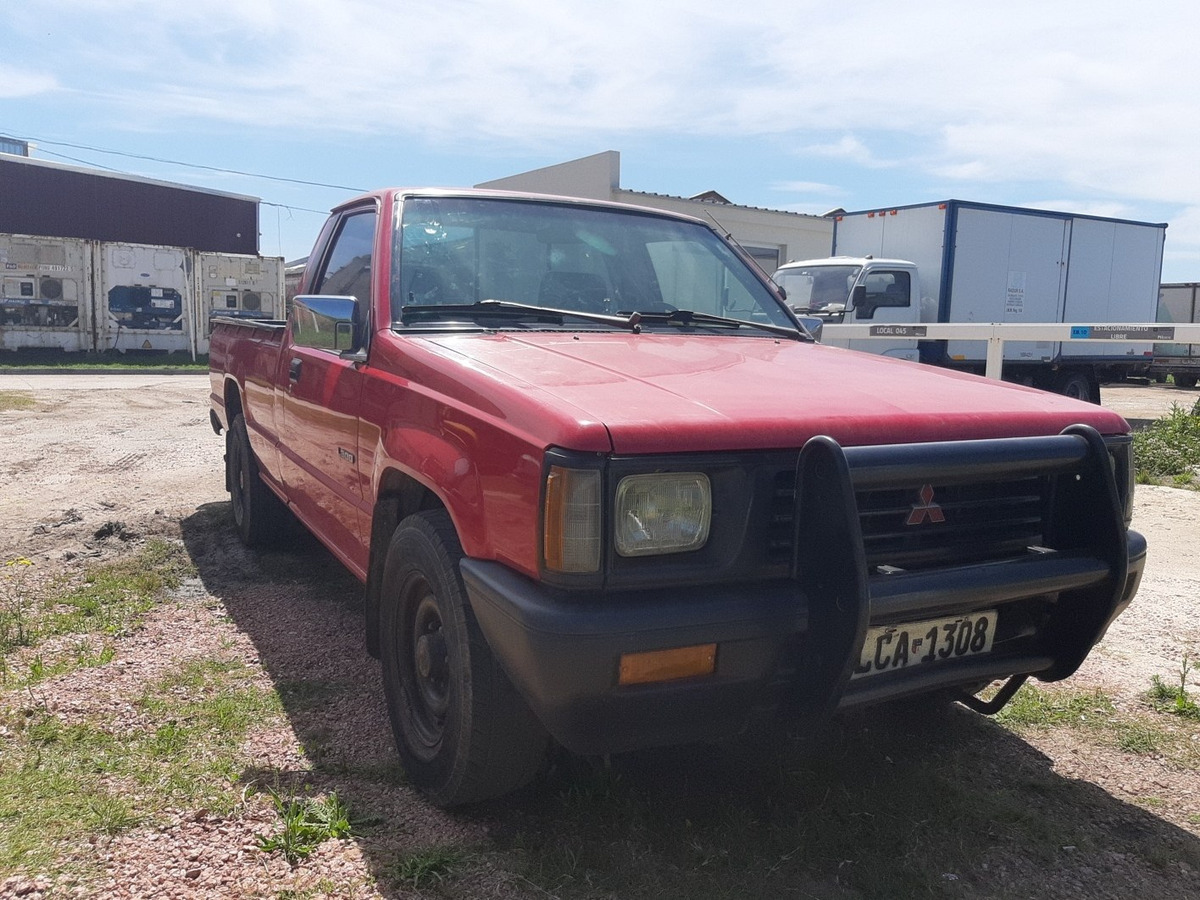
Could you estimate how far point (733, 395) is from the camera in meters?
2.39

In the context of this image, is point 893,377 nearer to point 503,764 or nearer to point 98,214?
point 503,764

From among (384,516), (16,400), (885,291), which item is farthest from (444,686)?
(16,400)

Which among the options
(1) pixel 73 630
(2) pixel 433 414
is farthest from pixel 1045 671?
(1) pixel 73 630

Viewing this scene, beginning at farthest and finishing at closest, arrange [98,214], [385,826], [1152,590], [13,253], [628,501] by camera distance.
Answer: [98,214]
[13,253]
[1152,590]
[385,826]
[628,501]

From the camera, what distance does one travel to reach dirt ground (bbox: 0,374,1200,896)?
2.45m

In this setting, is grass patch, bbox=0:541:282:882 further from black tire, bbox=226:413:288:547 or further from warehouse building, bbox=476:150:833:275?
warehouse building, bbox=476:150:833:275

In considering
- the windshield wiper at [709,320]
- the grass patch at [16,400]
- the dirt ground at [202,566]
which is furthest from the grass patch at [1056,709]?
the grass patch at [16,400]

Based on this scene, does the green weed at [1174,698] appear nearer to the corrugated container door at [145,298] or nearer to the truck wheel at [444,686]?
the truck wheel at [444,686]

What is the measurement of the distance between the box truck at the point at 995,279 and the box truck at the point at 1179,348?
20.6 ft

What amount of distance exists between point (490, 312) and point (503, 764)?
1.48 m

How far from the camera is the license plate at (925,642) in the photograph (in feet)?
7.48

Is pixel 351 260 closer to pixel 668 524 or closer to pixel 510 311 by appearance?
pixel 510 311

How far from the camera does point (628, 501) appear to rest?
209cm

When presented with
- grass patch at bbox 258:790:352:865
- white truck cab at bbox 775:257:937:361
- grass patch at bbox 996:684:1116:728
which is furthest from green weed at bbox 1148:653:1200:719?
white truck cab at bbox 775:257:937:361
